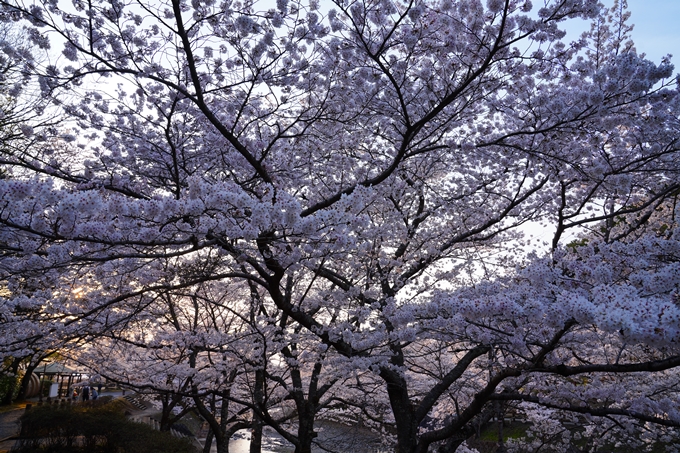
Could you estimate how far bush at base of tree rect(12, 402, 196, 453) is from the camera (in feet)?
28.7

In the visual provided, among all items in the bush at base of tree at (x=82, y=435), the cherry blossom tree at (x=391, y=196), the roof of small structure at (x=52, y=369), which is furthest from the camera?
the roof of small structure at (x=52, y=369)

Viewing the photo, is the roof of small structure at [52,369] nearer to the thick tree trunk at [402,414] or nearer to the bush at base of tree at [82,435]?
the bush at base of tree at [82,435]

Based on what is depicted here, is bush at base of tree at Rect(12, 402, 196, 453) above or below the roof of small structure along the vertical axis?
below

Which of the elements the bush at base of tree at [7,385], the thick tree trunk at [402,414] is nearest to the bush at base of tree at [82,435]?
the thick tree trunk at [402,414]

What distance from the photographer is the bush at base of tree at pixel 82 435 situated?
8.75 m

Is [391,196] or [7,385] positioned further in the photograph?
[7,385]

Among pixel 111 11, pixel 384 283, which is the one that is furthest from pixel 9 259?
pixel 384 283

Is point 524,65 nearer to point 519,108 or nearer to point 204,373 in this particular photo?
point 519,108

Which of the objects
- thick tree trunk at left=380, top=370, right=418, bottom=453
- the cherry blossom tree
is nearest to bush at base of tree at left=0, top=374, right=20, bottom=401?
the cherry blossom tree

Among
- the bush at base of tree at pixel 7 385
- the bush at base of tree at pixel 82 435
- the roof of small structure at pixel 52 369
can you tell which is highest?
the roof of small structure at pixel 52 369

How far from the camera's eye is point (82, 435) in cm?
929

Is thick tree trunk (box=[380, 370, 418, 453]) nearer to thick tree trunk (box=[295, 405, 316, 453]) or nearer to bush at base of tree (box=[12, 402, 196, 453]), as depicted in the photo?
thick tree trunk (box=[295, 405, 316, 453])

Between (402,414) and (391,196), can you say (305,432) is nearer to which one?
(402,414)

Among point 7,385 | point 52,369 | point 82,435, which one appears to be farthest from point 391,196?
point 52,369
